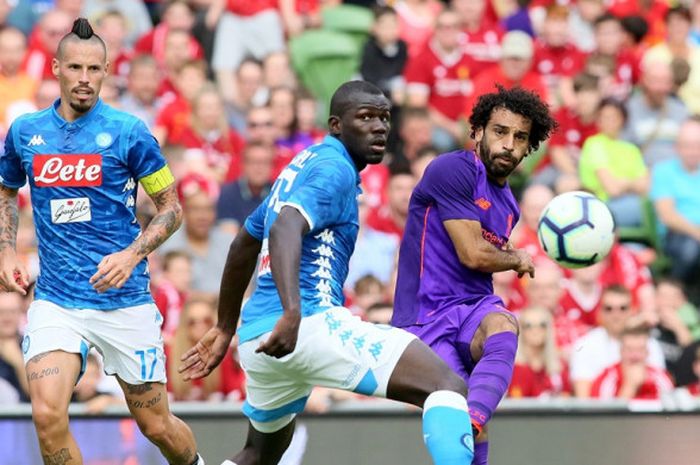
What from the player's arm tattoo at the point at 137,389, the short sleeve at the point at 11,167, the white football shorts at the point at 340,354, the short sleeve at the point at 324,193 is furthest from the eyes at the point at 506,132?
the short sleeve at the point at 11,167

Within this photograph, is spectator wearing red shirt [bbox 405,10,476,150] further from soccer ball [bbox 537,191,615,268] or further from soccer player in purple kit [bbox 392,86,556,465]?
soccer player in purple kit [bbox 392,86,556,465]

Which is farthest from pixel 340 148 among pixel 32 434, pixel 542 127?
pixel 32 434

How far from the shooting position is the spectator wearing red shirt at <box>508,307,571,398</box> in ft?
35.4

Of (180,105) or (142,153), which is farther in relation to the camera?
(180,105)

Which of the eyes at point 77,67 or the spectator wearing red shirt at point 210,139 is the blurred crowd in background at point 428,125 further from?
the eyes at point 77,67

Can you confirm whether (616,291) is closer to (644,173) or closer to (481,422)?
(644,173)

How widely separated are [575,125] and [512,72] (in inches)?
28.9

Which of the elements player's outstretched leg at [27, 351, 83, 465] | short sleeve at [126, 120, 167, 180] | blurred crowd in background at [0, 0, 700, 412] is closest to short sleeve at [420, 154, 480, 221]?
short sleeve at [126, 120, 167, 180]

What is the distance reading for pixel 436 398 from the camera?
268 inches

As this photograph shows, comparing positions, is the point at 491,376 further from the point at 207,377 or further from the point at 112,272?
the point at 207,377

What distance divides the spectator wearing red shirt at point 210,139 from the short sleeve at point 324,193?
5.64 meters

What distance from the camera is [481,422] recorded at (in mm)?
7324

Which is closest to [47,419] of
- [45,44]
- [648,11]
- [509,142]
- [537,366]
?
[509,142]

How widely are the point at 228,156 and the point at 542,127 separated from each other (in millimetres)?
5180
